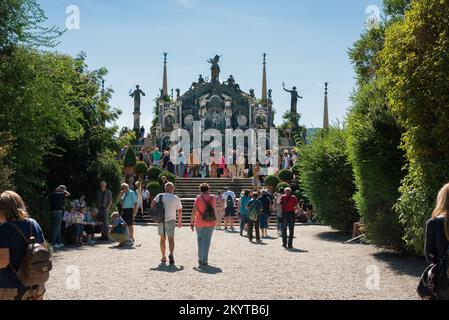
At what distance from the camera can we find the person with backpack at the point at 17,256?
5.57m

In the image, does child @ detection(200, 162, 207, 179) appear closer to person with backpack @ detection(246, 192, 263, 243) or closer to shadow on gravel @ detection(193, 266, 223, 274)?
person with backpack @ detection(246, 192, 263, 243)

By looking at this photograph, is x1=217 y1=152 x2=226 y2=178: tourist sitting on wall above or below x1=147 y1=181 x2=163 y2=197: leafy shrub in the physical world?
above

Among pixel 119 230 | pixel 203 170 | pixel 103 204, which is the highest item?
pixel 203 170

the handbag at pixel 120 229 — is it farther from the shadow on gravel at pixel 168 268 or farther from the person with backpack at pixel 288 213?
the person with backpack at pixel 288 213

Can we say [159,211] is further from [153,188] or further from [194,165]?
[194,165]

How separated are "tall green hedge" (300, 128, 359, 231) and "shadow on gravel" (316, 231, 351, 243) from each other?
32 centimetres

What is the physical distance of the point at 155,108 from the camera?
84.2m

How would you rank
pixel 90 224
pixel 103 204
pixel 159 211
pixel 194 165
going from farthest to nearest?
pixel 194 165, pixel 103 204, pixel 90 224, pixel 159 211

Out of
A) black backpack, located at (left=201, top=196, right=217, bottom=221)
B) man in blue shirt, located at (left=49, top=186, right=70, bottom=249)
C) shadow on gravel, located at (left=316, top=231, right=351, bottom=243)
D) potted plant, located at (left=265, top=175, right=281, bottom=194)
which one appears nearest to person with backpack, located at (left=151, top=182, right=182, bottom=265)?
black backpack, located at (left=201, top=196, right=217, bottom=221)

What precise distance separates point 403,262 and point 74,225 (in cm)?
891

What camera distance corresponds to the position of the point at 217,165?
1459 inches

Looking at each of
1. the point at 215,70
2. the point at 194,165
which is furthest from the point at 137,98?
the point at 194,165

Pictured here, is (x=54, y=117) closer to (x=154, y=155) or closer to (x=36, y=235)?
(x=36, y=235)

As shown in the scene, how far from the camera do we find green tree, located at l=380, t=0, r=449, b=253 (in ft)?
36.9
